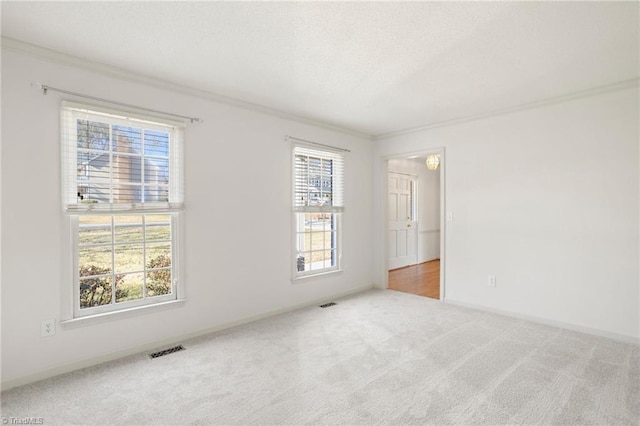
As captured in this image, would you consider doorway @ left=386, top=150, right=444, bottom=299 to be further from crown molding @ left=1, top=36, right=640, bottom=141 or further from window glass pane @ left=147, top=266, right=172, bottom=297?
window glass pane @ left=147, top=266, right=172, bottom=297

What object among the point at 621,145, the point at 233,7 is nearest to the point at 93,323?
the point at 233,7

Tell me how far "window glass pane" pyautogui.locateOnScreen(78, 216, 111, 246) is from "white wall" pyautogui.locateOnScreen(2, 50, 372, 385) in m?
0.16

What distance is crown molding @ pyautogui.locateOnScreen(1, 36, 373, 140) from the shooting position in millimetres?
2384

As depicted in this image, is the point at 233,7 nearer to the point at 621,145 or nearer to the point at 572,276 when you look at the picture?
the point at 621,145

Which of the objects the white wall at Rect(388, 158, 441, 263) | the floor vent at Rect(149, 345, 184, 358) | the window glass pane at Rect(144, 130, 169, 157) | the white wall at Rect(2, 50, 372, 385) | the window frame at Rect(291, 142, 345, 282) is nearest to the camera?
the white wall at Rect(2, 50, 372, 385)

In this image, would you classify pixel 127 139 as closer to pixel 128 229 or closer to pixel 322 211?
pixel 128 229

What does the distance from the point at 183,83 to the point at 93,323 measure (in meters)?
2.24

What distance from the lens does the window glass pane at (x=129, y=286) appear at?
2885mm

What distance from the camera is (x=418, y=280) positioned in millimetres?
5805

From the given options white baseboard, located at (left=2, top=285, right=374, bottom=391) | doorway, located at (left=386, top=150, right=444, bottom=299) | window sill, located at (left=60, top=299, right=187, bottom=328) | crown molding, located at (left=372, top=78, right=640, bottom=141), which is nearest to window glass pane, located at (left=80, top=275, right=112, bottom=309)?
window sill, located at (left=60, top=299, right=187, bottom=328)

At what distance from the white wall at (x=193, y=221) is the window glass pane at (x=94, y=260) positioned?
153 mm

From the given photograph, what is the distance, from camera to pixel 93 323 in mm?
2686

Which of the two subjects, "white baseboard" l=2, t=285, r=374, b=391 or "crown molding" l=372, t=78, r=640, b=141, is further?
"crown molding" l=372, t=78, r=640, b=141

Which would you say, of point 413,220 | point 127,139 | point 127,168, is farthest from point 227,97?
point 413,220
